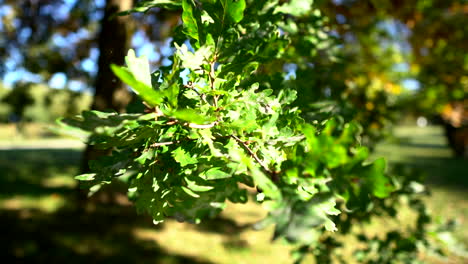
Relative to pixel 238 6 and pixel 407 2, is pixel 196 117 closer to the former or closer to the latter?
pixel 238 6

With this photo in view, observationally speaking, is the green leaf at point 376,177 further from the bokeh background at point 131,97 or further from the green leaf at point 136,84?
the bokeh background at point 131,97

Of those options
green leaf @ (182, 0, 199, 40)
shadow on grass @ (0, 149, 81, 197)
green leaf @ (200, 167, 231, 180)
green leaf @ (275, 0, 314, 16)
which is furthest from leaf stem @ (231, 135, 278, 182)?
shadow on grass @ (0, 149, 81, 197)

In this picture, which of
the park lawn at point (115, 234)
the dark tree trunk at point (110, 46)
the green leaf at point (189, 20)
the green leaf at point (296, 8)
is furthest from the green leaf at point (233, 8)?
the park lawn at point (115, 234)

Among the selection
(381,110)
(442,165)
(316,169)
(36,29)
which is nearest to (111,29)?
(36,29)

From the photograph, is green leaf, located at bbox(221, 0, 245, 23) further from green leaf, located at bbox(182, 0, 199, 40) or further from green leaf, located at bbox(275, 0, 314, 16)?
green leaf, located at bbox(275, 0, 314, 16)

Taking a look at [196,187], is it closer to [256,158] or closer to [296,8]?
[256,158]

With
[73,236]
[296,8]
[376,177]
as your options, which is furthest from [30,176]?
[376,177]
